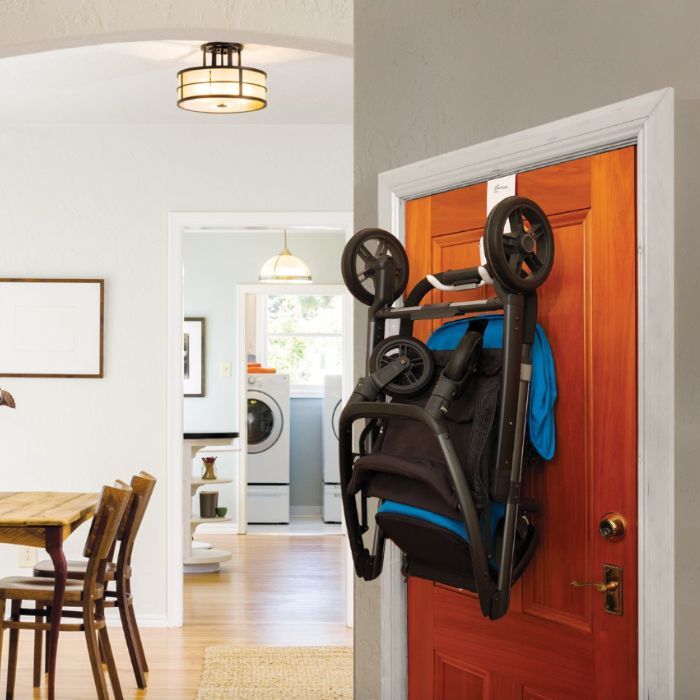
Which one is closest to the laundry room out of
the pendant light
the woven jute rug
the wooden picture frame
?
the pendant light

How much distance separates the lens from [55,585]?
397 centimetres

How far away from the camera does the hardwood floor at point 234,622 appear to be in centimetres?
453

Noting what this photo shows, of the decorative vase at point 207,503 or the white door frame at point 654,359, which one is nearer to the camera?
the white door frame at point 654,359

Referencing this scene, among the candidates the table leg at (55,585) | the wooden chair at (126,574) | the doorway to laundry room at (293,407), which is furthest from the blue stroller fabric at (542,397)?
the doorway to laundry room at (293,407)

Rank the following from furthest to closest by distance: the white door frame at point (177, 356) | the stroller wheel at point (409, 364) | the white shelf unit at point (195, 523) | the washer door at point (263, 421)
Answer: the washer door at point (263, 421) → the white shelf unit at point (195, 523) → the white door frame at point (177, 356) → the stroller wheel at point (409, 364)

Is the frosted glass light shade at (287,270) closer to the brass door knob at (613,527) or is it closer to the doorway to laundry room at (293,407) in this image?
the doorway to laundry room at (293,407)

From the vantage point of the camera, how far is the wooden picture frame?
5.49 m

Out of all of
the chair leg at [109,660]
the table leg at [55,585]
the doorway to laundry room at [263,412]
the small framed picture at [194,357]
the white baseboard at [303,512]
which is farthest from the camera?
the white baseboard at [303,512]

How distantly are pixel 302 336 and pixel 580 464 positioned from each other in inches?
291

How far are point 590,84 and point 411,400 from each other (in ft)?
2.58

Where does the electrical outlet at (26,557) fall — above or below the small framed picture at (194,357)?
below

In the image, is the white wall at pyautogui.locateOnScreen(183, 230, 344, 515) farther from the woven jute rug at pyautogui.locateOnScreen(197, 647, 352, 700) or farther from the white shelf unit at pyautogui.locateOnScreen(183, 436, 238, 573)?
the woven jute rug at pyautogui.locateOnScreen(197, 647, 352, 700)

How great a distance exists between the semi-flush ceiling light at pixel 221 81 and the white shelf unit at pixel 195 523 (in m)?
2.86

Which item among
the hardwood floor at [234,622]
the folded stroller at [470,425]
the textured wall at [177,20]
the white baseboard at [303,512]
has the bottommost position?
the hardwood floor at [234,622]
